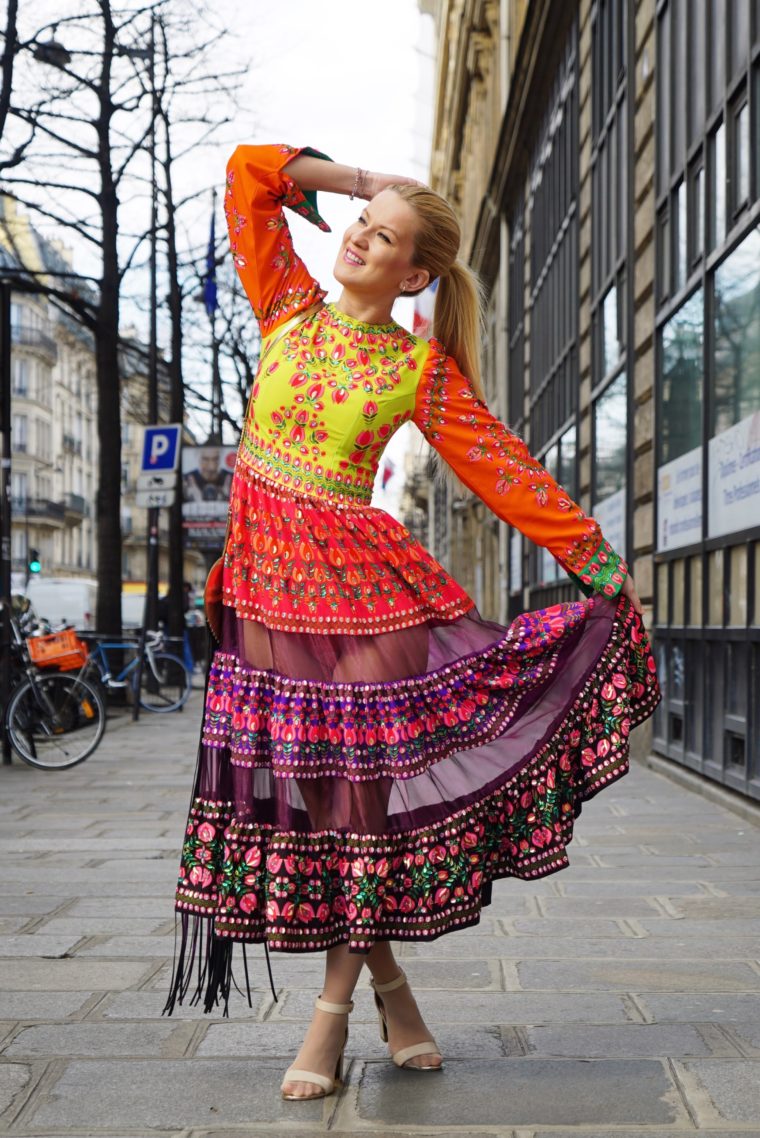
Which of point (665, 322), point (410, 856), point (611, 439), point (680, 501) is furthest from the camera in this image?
point (611, 439)

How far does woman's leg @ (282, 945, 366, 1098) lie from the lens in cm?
325

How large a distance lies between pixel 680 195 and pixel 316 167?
7.22 metres

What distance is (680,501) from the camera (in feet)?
32.7

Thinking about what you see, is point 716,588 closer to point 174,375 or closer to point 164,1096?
point 164,1096

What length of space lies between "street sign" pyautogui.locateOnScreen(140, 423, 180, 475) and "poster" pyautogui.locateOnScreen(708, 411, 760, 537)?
9.24 m

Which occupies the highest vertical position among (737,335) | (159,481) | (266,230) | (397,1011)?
(737,335)

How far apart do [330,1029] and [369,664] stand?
787 mm

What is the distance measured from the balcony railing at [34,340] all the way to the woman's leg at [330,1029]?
85288mm

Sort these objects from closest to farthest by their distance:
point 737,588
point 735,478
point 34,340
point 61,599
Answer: point 735,478, point 737,588, point 61,599, point 34,340

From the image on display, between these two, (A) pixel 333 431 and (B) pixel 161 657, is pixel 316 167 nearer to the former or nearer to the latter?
(A) pixel 333 431

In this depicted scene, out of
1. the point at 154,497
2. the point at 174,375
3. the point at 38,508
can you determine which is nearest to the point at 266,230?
the point at 154,497

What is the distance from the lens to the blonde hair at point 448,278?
345cm

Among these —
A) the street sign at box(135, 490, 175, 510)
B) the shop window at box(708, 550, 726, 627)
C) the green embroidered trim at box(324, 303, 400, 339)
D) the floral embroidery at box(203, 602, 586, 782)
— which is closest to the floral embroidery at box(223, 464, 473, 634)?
the floral embroidery at box(203, 602, 586, 782)

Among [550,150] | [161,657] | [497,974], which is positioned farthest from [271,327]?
[550,150]
